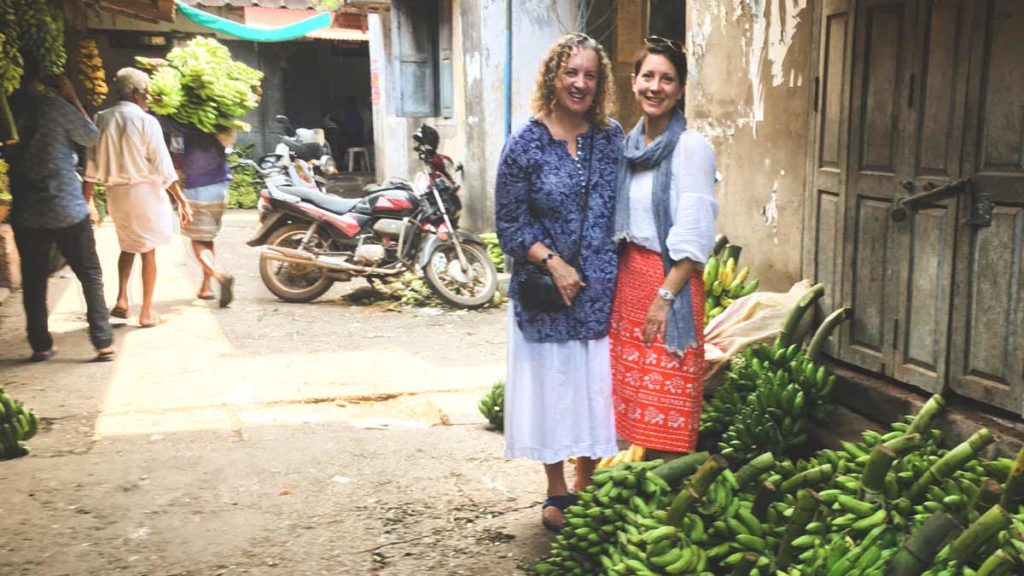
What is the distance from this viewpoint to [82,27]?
1180cm

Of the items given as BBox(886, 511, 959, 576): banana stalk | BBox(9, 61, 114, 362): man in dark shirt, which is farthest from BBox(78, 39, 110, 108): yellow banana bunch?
BBox(886, 511, 959, 576): banana stalk

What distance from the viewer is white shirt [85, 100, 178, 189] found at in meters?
7.06

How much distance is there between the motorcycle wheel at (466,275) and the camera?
8320 mm

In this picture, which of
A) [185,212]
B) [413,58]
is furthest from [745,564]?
[413,58]

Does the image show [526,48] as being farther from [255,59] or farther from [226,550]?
[255,59]

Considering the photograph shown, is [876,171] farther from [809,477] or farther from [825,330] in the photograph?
[809,477]

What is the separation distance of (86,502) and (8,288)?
5409 millimetres

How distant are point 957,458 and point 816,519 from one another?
463 millimetres

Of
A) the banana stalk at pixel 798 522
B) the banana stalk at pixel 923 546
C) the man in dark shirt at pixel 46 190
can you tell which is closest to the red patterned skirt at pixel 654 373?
the banana stalk at pixel 798 522

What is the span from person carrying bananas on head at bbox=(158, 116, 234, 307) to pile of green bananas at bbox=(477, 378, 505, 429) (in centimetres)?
402

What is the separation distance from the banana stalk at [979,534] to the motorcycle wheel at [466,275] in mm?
6075

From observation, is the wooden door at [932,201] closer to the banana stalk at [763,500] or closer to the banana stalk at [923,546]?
the banana stalk at [763,500]

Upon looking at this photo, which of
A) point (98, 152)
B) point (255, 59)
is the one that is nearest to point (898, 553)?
point (98, 152)

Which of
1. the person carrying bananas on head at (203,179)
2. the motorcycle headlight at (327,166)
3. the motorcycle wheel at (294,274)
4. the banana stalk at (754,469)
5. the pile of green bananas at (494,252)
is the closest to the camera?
the banana stalk at (754,469)
